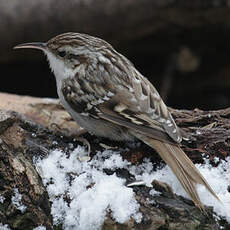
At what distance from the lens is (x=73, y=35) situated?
3.30 m

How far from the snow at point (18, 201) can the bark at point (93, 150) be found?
16 mm

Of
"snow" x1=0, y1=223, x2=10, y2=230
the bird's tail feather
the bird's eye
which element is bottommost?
"snow" x1=0, y1=223, x2=10, y2=230

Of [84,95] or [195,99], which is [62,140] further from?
[195,99]

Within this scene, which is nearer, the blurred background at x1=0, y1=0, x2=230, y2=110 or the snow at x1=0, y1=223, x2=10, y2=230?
the snow at x1=0, y1=223, x2=10, y2=230

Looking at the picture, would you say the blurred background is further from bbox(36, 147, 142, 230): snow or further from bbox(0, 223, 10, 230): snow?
bbox(0, 223, 10, 230): snow

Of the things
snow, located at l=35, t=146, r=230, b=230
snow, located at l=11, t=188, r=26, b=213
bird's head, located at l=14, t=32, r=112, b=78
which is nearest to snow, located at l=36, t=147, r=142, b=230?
snow, located at l=35, t=146, r=230, b=230

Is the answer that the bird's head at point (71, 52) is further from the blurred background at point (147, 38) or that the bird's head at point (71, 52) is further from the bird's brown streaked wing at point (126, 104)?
the blurred background at point (147, 38)

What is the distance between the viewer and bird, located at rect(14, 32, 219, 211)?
287 centimetres

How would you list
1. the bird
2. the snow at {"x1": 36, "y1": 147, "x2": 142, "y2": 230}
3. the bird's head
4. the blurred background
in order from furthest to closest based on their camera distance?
1. the blurred background
2. the bird's head
3. the bird
4. the snow at {"x1": 36, "y1": 147, "x2": 142, "y2": 230}

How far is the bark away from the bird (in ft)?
0.35

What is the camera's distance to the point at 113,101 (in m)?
3.04

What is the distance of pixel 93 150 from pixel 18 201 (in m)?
0.63

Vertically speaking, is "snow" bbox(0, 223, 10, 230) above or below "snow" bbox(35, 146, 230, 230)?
below

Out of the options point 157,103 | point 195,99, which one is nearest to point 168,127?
point 157,103
